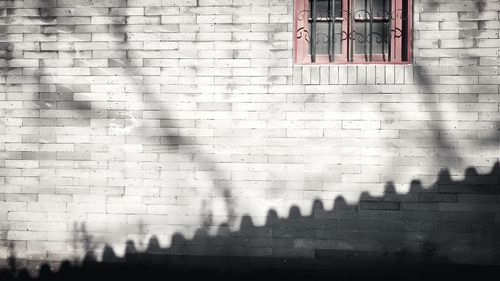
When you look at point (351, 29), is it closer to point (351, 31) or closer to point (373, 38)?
point (351, 31)

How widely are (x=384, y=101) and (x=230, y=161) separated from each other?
2.07m

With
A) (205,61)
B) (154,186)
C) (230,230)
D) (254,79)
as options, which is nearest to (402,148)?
(254,79)

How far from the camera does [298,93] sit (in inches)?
191

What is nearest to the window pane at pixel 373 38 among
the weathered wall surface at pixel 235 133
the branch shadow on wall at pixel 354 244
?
the weathered wall surface at pixel 235 133

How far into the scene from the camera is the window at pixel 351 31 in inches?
195

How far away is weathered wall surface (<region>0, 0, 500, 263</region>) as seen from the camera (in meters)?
4.71

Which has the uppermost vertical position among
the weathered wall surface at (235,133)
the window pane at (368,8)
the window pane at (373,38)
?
the window pane at (368,8)

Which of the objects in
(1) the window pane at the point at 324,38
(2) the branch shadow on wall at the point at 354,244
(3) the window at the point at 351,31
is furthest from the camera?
(1) the window pane at the point at 324,38

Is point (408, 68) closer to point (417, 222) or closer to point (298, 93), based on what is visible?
point (298, 93)

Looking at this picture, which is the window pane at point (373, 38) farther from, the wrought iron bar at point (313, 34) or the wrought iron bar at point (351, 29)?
the wrought iron bar at point (313, 34)

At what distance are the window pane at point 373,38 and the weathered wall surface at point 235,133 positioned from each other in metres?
0.36

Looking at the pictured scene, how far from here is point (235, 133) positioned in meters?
4.91

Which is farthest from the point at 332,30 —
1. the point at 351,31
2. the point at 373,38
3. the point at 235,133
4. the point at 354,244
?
the point at 354,244

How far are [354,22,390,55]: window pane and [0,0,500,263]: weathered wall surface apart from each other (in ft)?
1.18
